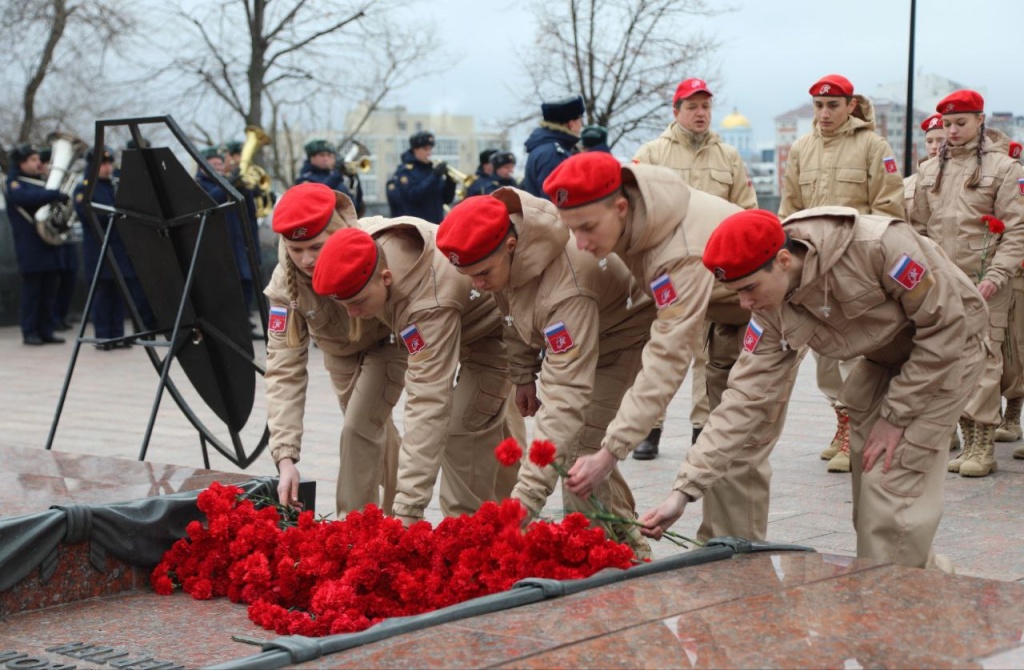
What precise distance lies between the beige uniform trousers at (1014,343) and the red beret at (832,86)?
152 centimetres

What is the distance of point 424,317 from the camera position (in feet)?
16.5

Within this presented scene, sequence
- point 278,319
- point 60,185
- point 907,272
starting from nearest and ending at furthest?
point 907,272, point 278,319, point 60,185

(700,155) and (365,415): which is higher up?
(700,155)

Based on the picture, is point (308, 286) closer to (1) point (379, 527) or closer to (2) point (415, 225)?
(2) point (415, 225)

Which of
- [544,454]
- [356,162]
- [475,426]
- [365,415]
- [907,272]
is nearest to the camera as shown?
[544,454]

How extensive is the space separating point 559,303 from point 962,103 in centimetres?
399

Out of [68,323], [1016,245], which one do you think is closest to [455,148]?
[68,323]

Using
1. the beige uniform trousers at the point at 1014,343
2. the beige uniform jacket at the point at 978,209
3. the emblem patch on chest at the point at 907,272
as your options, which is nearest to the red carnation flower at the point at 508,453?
the emblem patch on chest at the point at 907,272

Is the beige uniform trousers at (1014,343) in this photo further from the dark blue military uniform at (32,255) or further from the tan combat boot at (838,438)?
the dark blue military uniform at (32,255)

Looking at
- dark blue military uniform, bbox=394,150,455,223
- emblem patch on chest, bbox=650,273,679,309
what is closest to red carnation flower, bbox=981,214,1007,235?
emblem patch on chest, bbox=650,273,679,309

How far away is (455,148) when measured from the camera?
311 ft

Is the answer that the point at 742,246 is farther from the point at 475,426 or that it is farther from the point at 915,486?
the point at 475,426

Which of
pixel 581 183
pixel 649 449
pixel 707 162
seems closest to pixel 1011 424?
pixel 649 449

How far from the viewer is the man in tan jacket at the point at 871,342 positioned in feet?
14.2
